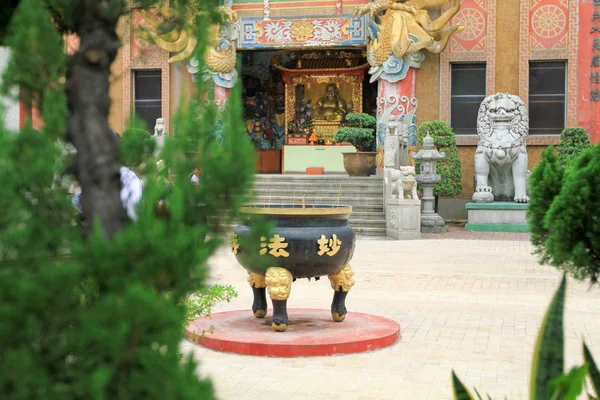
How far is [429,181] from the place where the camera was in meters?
19.2

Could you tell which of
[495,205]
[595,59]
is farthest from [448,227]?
[595,59]

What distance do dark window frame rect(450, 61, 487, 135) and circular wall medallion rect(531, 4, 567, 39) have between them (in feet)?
5.13

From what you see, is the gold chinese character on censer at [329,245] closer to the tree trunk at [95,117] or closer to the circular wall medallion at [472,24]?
the tree trunk at [95,117]

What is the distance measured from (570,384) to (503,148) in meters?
16.0

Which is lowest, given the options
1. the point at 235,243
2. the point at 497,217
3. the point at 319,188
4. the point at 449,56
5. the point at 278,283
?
the point at 497,217

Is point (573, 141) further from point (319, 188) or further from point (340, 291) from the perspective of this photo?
point (340, 291)

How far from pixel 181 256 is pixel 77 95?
0.70 meters

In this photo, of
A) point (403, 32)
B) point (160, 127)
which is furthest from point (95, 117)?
point (403, 32)

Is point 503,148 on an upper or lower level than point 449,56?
lower

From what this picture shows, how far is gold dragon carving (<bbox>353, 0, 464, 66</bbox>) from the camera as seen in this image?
68.5ft

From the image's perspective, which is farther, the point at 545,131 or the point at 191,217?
the point at 545,131

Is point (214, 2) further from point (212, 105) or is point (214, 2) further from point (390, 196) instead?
point (390, 196)

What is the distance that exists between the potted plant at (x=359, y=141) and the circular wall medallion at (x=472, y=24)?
3.16 meters

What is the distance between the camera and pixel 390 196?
18.2 metres
